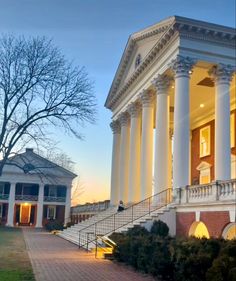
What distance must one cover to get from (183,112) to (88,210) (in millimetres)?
30206

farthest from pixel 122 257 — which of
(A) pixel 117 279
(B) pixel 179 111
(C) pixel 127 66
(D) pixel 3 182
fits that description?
(D) pixel 3 182

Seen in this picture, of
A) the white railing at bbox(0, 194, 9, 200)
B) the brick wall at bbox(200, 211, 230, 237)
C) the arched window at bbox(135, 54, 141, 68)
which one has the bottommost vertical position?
the brick wall at bbox(200, 211, 230, 237)

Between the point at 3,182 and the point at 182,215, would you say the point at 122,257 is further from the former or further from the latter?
the point at 3,182

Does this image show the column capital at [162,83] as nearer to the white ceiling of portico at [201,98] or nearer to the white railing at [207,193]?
the white ceiling of portico at [201,98]

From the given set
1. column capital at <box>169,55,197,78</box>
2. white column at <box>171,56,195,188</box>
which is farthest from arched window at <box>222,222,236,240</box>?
column capital at <box>169,55,197,78</box>

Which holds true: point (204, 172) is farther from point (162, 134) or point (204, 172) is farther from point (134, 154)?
point (162, 134)

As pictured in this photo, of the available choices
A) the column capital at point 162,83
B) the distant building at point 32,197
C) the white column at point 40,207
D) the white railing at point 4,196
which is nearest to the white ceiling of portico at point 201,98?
the column capital at point 162,83

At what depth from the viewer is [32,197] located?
6644 centimetres

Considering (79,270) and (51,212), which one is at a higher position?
(51,212)

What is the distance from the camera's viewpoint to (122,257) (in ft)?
53.8

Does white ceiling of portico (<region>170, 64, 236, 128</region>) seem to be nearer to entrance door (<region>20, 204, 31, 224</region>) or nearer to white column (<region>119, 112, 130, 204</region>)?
white column (<region>119, 112, 130, 204</region>)

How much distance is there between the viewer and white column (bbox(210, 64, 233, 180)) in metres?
23.9

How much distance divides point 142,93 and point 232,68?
815 cm

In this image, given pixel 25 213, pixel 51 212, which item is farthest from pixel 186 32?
pixel 51 212
